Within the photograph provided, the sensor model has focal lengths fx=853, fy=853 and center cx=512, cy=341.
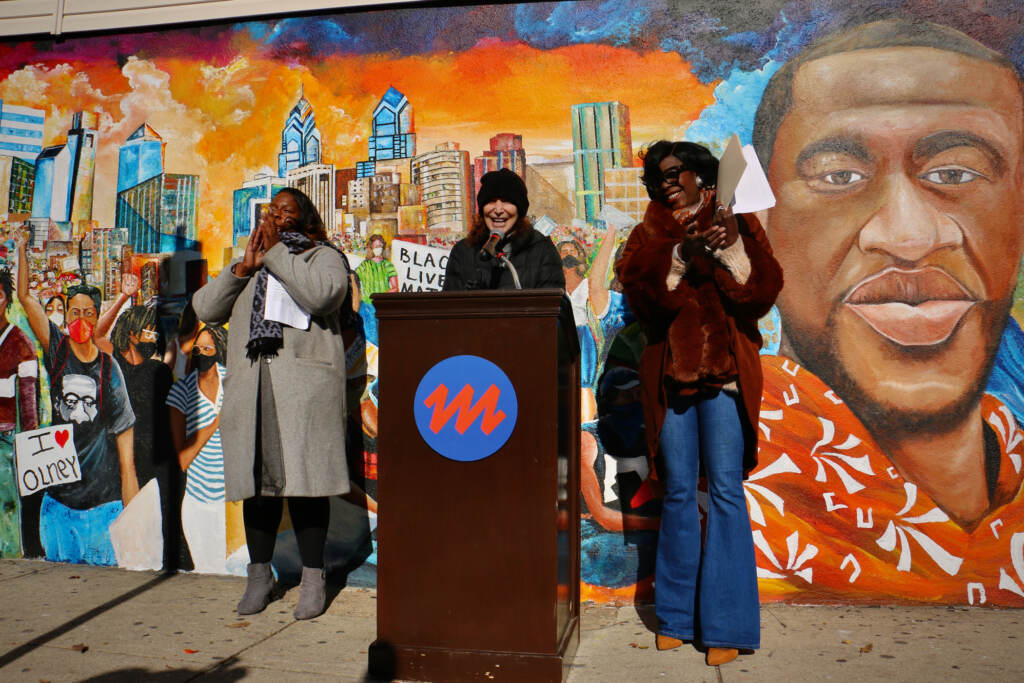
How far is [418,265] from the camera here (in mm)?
4645

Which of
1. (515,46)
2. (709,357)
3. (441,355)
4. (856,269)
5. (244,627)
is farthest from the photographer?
(515,46)

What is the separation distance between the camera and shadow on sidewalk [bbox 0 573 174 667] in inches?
136

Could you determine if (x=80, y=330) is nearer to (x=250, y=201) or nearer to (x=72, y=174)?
(x=72, y=174)

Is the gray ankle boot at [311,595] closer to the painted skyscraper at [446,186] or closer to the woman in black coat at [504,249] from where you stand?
the woman in black coat at [504,249]

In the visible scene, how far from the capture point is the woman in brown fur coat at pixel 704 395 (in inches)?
133

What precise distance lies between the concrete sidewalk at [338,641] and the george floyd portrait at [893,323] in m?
0.33

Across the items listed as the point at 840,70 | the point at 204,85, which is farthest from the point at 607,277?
the point at 204,85

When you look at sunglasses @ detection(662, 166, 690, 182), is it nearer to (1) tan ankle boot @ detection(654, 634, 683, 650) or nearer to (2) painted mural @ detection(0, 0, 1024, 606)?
(2) painted mural @ detection(0, 0, 1024, 606)

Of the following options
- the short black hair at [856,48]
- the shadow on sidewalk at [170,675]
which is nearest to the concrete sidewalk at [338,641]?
the shadow on sidewalk at [170,675]

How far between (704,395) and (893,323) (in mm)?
1312

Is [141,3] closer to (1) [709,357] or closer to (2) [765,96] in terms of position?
(2) [765,96]

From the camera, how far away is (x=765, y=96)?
14.0 ft

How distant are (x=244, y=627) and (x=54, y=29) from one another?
372cm

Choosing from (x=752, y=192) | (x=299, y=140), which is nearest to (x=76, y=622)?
(x=299, y=140)
